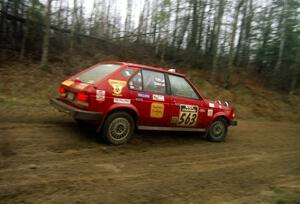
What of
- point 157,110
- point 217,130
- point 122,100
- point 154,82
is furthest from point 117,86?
point 217,130

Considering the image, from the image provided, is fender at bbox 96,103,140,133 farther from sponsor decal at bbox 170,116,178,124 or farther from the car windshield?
sponsor decal at bbox 170,116,178,124

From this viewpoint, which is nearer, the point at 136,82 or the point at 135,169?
the point at 135,169

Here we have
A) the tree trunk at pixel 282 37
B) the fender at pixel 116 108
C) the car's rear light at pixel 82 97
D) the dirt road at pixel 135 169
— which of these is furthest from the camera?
the tree trunk at pixel 282 37

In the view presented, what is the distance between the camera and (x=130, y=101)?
230 inches

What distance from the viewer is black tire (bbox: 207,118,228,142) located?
749cm

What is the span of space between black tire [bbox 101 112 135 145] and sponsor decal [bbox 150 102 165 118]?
0.52m

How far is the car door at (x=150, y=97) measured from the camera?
19.6ft

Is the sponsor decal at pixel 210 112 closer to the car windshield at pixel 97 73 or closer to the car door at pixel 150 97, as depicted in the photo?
the car door at pixel 150 97

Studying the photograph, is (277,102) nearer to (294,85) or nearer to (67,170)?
(294,85)

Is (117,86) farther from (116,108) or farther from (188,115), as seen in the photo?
(188,115)

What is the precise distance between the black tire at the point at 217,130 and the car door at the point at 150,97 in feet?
5.43

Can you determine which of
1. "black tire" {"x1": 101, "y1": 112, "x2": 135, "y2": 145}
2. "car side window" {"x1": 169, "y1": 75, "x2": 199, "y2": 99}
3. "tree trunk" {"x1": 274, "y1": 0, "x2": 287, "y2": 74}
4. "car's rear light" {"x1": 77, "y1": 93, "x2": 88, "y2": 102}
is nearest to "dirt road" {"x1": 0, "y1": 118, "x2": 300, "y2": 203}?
"black tire" {"x1": 101, "y1": 112, "x2": 135, "y2": 145}

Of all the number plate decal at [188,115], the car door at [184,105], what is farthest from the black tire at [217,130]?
the number plate decal at [188,115]

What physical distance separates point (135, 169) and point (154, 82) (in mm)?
2287
